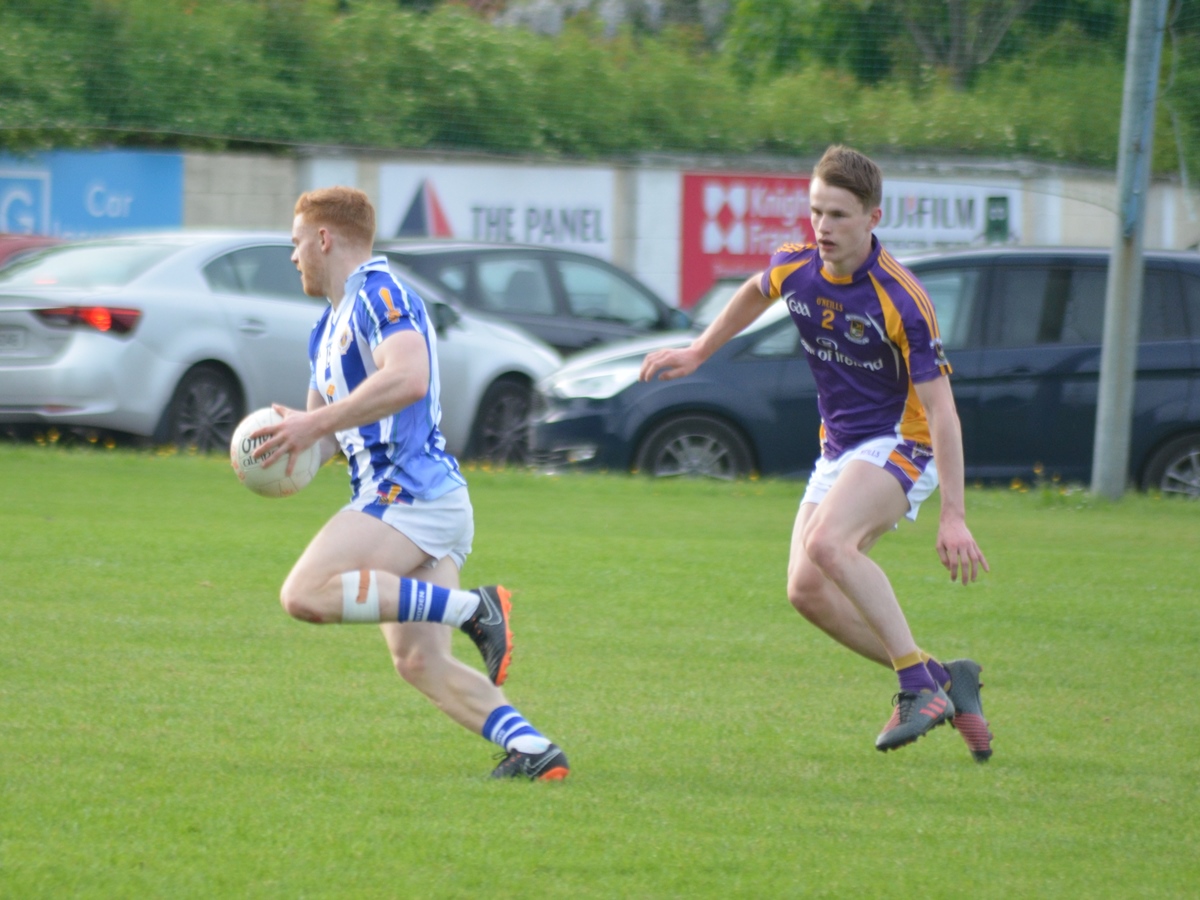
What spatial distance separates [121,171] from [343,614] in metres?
19.2

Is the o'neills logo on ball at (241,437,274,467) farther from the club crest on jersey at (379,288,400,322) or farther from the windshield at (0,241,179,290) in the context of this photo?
the windshield at (0,241,179,290)

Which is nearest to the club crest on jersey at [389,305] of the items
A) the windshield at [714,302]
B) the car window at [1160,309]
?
the car window at [1160,309]

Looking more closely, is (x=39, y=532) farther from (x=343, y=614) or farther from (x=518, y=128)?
(x=518, y=128)

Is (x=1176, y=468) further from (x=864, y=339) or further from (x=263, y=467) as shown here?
(x=263, y=467)

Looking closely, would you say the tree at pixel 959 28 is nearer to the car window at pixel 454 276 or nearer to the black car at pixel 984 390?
the car window at pixel 454 276

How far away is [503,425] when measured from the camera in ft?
47.4

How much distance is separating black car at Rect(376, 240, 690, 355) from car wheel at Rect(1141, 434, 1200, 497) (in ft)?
14.8

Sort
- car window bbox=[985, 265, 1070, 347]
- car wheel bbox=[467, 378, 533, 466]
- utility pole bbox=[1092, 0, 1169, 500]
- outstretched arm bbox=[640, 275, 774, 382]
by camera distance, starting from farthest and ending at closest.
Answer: car wheel bbox=[467, 378, 533, 466] → car window bbox=[985, 265, 1070, 347] → utility pole bbox=[1092, 0, 1169, 500] → outstretched arm bbox=[640, 275, 774, 382]

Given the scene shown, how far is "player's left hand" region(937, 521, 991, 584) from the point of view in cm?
527

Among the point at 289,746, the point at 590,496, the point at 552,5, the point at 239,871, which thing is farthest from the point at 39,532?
→ the point at 552,5

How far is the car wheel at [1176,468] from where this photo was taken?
12820 mm

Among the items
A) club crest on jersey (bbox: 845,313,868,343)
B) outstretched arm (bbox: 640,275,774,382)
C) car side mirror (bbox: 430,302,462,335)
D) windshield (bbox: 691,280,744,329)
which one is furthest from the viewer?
windshield (bbox: 691,280,744,329)

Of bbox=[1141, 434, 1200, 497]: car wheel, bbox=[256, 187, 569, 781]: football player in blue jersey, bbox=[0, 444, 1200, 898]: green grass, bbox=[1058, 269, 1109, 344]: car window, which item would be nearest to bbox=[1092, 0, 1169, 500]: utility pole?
bbox=[1058, 269, 1109, 344]: car window

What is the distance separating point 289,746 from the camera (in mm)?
5484
